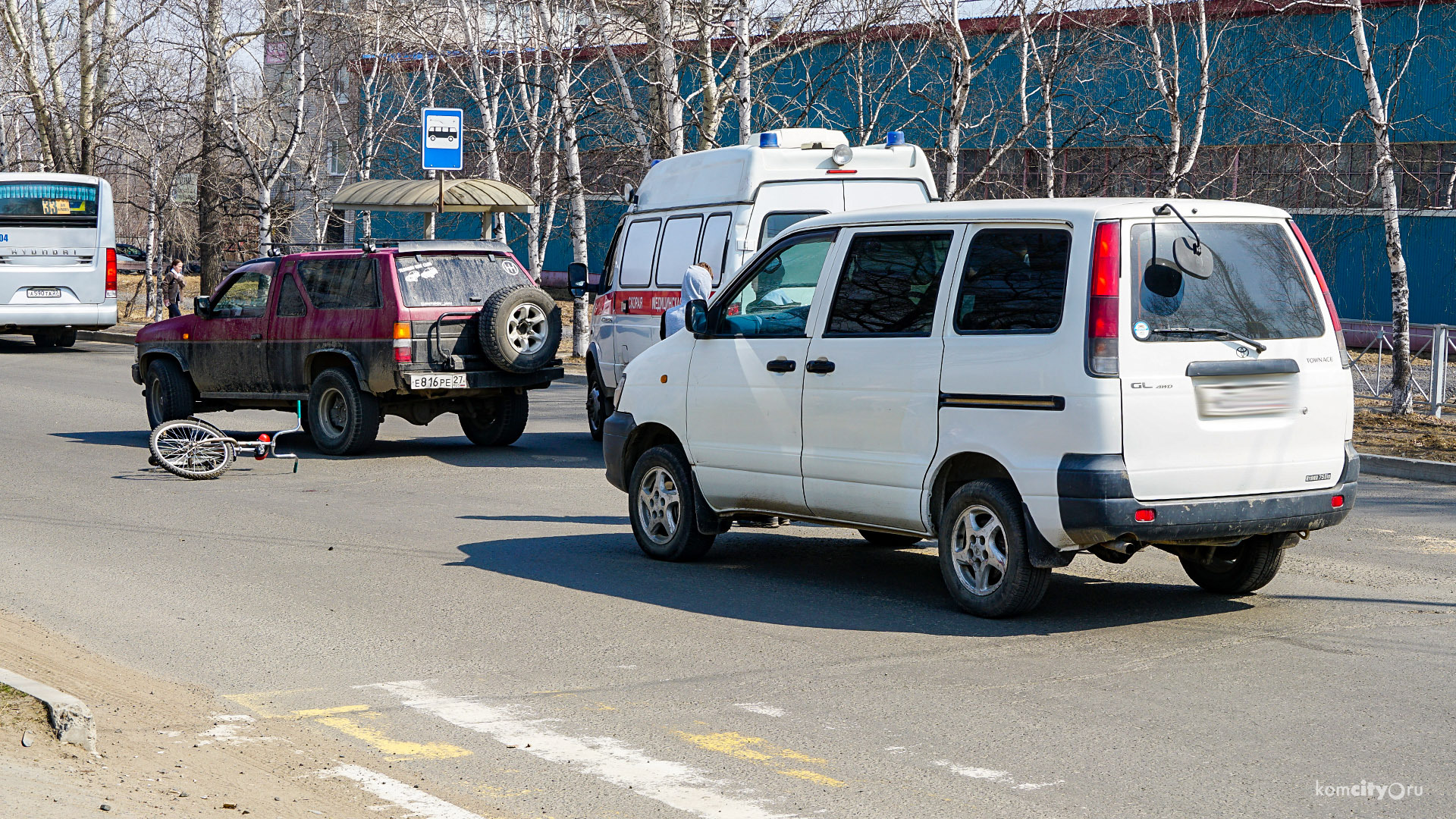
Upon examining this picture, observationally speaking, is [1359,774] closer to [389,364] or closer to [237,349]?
[389,364]

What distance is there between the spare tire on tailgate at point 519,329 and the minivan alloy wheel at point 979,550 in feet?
23.5

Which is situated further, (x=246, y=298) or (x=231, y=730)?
(x=246, y=298)

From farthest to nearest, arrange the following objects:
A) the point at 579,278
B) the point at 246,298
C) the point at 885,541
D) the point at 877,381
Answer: the point at 579,278, the point at 246,298, the point at 885,541, the point at 877,381

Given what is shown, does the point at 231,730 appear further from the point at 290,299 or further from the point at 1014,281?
the point at 290,299

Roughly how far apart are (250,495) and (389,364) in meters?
2.15

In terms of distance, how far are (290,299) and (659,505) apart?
22.9 feet

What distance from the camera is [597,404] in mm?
15688

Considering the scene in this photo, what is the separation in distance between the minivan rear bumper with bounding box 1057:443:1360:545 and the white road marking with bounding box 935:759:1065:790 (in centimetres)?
188

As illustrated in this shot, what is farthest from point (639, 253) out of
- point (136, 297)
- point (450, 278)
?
point (136, 297)

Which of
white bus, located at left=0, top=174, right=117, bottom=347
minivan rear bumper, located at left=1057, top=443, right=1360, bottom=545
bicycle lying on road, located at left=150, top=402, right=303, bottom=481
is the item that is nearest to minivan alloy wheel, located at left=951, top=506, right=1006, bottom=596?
minivan rear bumper, located at left=1057, top=443, right=1360, bottom=545

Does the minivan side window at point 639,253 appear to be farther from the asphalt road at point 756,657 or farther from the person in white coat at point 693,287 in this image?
the asphalt road at point 756,657

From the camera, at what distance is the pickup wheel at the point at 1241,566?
7922 millimetres

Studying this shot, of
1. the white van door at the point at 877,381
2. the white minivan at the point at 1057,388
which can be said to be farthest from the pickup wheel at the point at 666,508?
the white van door at the point at 877,381

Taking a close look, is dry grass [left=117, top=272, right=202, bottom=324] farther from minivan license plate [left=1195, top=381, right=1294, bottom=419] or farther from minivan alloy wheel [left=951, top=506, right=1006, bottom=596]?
minivan license plate [left=1195, top=381, right=1294, bottom=419]
